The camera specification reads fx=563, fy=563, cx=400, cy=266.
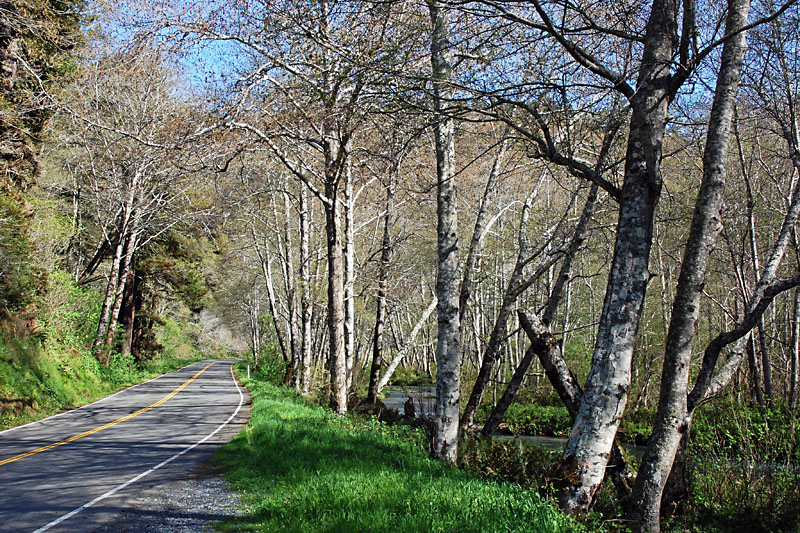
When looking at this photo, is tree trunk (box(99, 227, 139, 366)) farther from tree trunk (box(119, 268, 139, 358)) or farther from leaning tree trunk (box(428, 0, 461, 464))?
leaning tree trunk (box(428, 0, 461, 464))

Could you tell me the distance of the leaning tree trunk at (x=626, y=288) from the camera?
216 inches

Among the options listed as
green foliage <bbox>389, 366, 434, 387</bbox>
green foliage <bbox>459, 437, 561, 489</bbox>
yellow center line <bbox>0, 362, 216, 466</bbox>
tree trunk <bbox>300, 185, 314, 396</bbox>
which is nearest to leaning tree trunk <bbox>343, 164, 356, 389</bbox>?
tree trunk <bbox>300, 185, 314, 396</bbox>

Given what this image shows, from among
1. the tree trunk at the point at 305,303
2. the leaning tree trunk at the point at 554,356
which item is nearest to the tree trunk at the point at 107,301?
the tree trunk at the point at 305,303

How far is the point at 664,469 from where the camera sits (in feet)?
19.9

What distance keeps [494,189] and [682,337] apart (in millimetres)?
10471

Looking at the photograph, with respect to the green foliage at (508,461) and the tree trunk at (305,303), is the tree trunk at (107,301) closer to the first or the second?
the tree trunk at (305,303)

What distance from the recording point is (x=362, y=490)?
589cm

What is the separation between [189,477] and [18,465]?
341cm

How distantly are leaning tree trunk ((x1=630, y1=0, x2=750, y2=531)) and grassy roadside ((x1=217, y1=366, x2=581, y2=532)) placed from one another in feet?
4.52

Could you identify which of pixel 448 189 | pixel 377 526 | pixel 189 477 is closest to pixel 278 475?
pixel 189 477

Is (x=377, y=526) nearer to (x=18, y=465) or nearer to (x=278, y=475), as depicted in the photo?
(x=278, y=475)

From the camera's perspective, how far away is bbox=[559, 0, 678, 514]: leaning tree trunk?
5.48 meters

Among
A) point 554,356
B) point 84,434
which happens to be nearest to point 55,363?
point 84,434

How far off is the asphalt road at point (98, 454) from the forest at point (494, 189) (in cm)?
270
